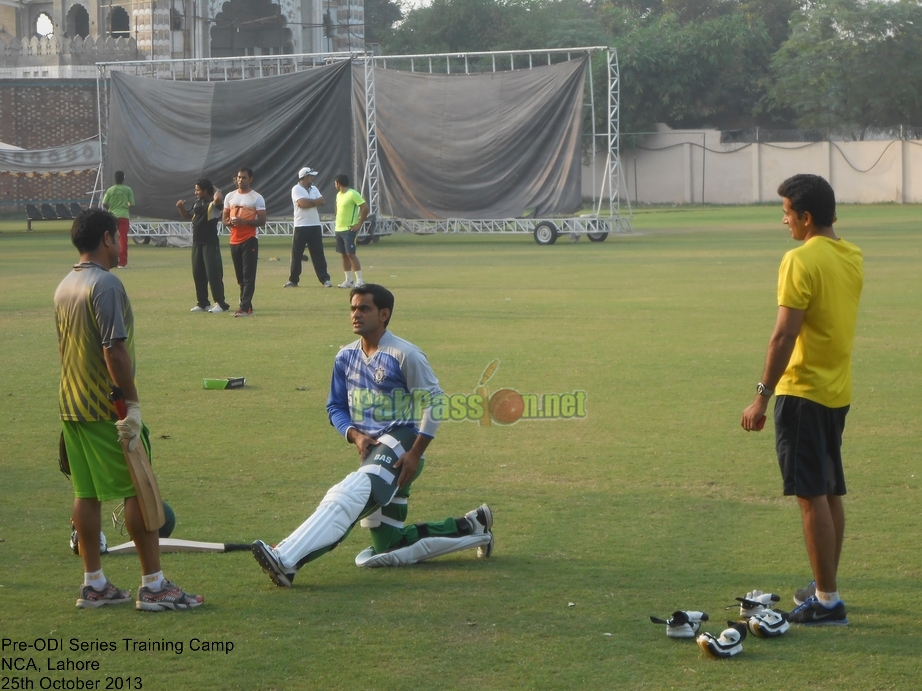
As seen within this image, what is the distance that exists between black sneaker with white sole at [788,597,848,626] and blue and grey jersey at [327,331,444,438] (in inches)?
69.4

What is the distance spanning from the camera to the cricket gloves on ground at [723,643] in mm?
4281

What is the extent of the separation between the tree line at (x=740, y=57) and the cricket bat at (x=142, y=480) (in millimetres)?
48280

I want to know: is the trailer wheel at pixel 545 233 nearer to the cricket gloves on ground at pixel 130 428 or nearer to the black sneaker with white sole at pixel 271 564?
the black sneaker with white sole at pixel 271 564

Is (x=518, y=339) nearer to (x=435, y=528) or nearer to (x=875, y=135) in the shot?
(x=435, y=528)

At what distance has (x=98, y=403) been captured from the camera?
477 centimetres

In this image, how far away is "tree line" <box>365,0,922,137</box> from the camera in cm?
5553

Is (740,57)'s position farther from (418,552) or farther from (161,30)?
(418,552)

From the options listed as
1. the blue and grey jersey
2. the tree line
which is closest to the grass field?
the blue and grey jersey

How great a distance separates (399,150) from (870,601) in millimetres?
25187

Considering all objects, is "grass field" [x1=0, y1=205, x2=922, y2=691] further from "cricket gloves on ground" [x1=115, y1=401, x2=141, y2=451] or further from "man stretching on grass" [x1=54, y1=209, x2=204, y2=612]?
"cricket gloves on ground" [x1=115, y1=401, x2=141, y2=451]

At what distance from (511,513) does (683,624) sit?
195cm

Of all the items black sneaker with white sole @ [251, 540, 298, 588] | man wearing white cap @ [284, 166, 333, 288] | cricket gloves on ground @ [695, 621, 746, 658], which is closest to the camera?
cricket gloves on ground @ [695, 621, 746, 658]

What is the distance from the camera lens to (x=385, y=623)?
470cm

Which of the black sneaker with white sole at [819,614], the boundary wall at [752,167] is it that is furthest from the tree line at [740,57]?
the black sneaker with white sole at [819,614]
